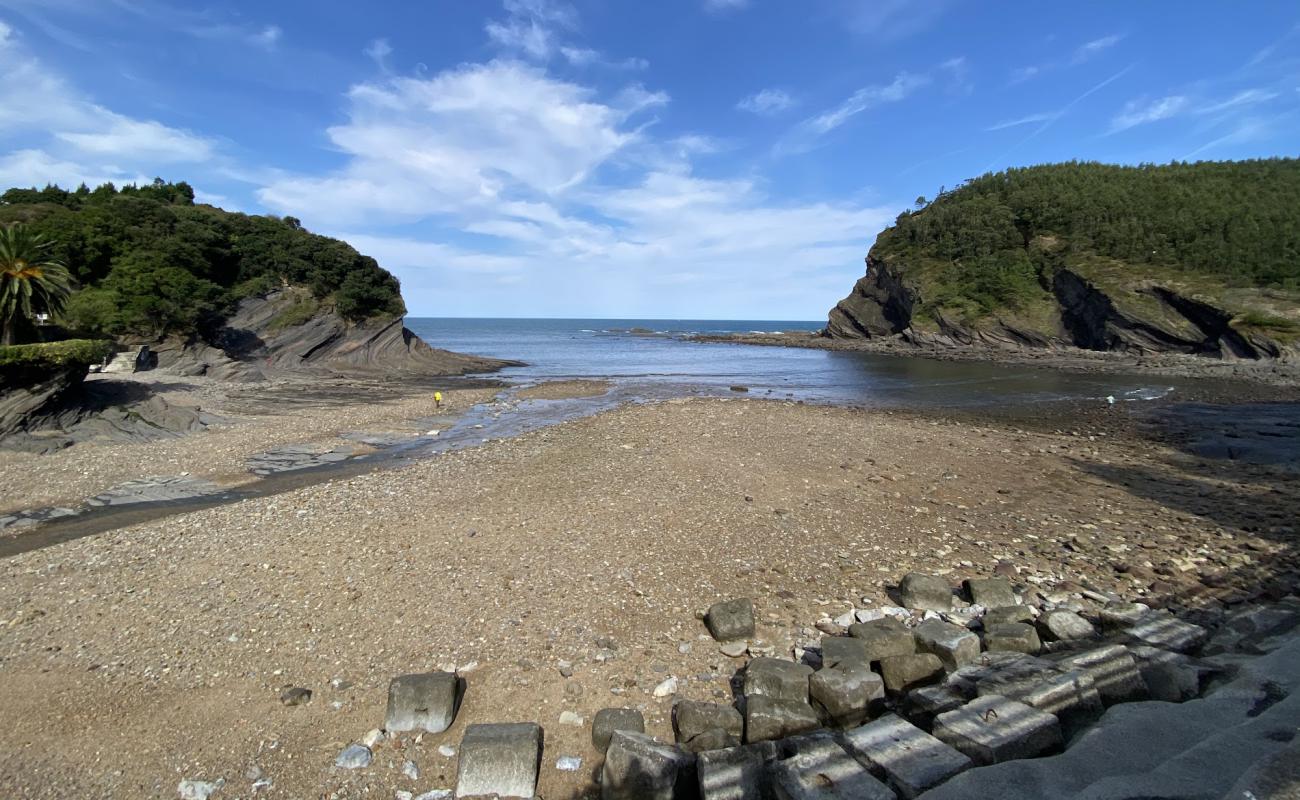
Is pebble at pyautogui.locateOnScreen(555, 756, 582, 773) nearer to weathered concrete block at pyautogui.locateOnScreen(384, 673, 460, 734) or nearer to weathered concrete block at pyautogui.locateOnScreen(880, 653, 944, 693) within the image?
weathered concrete block at pyautogui.locateOnScreen(384, 673, 460, 734)

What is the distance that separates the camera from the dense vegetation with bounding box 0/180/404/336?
3647 centimetres

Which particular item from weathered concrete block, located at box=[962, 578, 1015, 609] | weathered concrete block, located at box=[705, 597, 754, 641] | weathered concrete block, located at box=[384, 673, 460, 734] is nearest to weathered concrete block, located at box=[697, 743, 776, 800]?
weathered concrete block, located at box=[705, 597, 754, 641]

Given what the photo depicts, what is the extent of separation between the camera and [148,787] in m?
5.08

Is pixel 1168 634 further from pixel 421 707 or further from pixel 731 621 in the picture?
pixel 421 707

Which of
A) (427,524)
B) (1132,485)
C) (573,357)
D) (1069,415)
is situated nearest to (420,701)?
(427,524)

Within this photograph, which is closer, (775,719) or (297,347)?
(775,719)

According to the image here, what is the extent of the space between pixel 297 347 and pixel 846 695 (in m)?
48.9

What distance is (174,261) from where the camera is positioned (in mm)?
41812

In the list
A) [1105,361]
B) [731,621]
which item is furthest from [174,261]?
[1105,361]

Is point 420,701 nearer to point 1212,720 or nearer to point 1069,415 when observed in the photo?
point 1212,720

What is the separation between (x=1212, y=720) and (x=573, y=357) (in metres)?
66.9

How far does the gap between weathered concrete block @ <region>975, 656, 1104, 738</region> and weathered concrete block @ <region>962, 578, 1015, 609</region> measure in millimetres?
2314

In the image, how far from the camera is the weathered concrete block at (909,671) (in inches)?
239

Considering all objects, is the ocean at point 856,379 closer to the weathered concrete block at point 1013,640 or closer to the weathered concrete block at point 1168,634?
the weathered concrete block at point 1168,634
